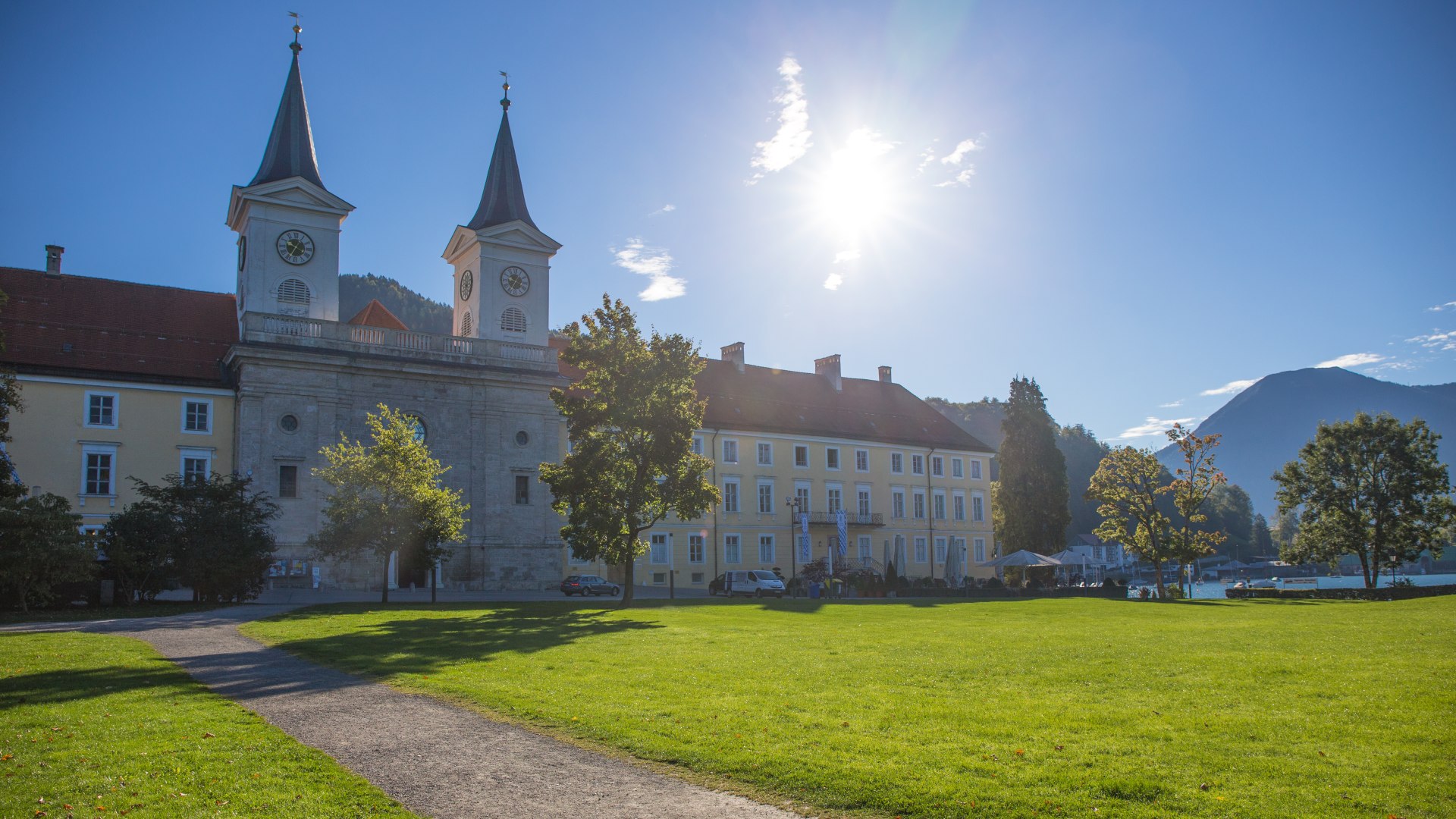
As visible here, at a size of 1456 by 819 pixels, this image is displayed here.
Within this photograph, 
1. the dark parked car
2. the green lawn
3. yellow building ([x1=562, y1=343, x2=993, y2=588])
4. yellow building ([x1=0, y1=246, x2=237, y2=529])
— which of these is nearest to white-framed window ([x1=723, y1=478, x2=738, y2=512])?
yellow building ([x1=562, y1=343, x2=993, y2=588])

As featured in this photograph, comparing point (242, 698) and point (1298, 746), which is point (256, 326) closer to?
point (242, 698)

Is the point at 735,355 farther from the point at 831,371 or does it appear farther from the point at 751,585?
the point at 751,585

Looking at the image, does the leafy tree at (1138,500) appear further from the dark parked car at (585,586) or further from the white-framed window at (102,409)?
the white-framed window at (102,409)

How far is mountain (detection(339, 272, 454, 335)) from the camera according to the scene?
118 m

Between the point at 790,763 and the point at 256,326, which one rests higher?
the point at 256,326

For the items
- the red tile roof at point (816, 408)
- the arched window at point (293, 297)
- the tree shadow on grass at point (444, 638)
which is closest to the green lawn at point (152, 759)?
the tree shadow on grass at point (444, 638)

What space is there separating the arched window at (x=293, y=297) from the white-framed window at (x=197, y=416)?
5313mm

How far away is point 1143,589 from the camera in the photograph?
5100cm

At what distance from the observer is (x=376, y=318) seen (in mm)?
51188

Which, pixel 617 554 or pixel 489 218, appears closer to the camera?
pixel 617 554

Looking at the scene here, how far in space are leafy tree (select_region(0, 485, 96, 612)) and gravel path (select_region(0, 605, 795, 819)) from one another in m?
14.6

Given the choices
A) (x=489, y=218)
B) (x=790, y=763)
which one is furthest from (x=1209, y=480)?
(x=790, y=763)

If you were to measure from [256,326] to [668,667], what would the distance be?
35.1 meters

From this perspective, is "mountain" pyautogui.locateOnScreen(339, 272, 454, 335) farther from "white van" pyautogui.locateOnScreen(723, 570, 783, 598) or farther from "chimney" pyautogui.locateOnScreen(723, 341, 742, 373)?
"white van" pyautogui.locateOnScreen(723, 570, 783, 598)
